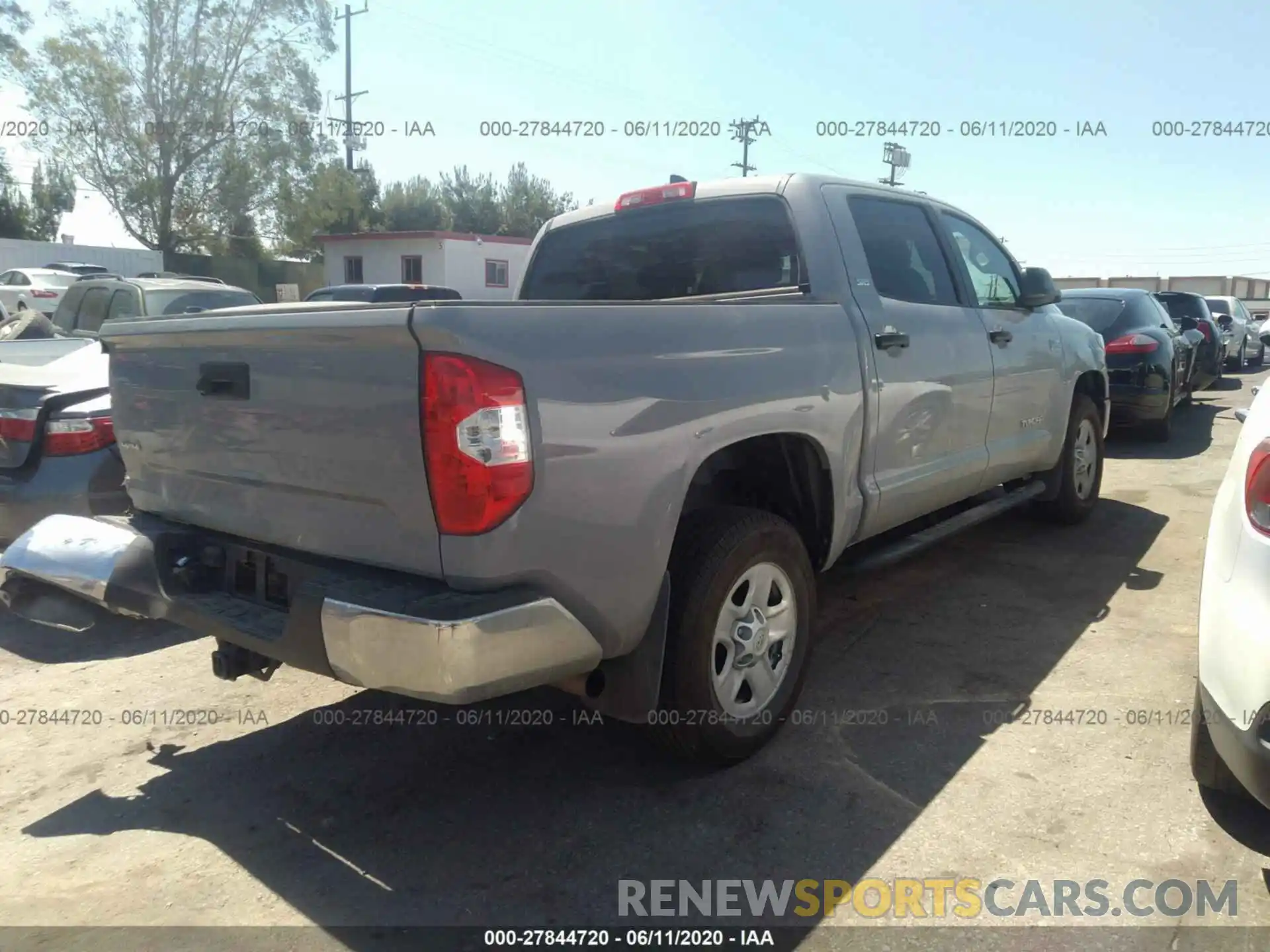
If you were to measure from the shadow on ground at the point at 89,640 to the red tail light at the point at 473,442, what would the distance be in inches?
98.4

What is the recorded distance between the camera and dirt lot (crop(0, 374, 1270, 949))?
2.62m

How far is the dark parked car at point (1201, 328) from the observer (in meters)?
12.6

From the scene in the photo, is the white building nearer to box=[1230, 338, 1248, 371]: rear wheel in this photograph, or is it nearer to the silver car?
the silver car

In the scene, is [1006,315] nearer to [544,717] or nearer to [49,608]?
[544,717]

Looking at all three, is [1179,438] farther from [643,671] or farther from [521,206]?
[521,206]

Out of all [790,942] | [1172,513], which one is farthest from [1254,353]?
[790,942]

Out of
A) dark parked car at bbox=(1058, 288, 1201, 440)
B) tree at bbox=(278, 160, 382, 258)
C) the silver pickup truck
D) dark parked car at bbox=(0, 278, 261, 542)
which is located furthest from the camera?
tree at bbox=(278, 160, 382, 258)

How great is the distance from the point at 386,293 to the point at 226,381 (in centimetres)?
897

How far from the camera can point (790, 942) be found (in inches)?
94.2

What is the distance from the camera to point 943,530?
14.5 feet

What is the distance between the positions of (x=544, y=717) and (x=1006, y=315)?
3.07m

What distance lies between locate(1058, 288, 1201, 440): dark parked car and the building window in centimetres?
2573

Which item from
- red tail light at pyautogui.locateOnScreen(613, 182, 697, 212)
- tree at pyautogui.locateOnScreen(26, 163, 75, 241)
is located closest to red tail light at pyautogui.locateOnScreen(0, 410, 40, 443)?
red tail light at pyautogui.locateOnScreen(613, 182, 697, 212)

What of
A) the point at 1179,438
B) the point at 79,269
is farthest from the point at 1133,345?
the point at 79,269
